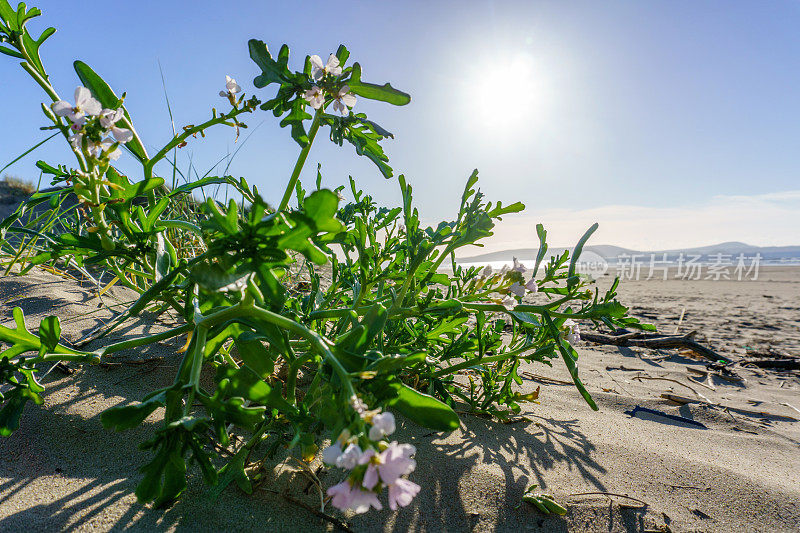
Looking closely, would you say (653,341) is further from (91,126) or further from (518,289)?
(91,126)

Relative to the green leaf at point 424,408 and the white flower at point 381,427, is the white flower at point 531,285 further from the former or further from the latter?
the white flower at point 381,427

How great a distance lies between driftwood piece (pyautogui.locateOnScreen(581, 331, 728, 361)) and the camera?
3422mm

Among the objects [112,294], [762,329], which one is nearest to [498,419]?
[112,294]

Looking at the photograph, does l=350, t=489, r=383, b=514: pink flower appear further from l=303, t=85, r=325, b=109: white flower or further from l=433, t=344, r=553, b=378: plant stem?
l=303, t=85, r=325, b=109: white flower

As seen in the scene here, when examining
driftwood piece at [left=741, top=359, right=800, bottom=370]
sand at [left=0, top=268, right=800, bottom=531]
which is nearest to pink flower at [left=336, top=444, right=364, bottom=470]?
sand at [left=0, top=268, right=800, bottom=531]

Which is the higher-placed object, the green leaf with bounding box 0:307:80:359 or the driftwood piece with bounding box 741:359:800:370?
the green leaf with bounding box 0:307:80:359

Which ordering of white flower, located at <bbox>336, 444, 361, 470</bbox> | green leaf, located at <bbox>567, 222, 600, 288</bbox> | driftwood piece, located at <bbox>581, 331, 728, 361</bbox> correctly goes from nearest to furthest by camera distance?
white flower, located at <bbox>336, 444, 361, 470</bbox> < green leaf, located at <bbox>567, 222, 600, 288</bbox> < driftwood piece, located at <bbox>581, 331, 728, 361</bbox>

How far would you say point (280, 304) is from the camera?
3.74 ft

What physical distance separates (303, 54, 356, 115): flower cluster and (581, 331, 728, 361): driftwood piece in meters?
3.26

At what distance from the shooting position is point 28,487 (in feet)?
4.11

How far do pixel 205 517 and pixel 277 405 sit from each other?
41 centimetres

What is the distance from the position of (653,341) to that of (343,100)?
3.26 meters

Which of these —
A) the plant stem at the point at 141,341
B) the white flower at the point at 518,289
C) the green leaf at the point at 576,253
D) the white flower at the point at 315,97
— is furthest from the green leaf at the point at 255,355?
the green leaf at the point at 576,253

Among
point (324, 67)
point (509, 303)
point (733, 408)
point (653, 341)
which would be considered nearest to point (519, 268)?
point (509, 303)
